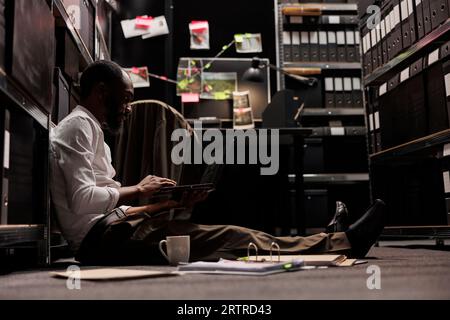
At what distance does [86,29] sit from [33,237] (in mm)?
1321

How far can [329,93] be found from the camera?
14.5ft

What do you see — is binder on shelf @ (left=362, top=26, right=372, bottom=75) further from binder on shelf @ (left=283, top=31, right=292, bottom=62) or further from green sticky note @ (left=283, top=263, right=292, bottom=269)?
green sticky note @ (left=283, top=263, right=292, bottom=269)

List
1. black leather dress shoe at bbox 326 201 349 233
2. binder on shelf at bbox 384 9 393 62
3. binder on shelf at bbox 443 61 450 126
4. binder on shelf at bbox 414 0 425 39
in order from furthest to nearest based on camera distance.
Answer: binder on shelf at bbox 384 9 393 62, binder on shelf at bbox 414 0 425 39, binder on shelf at bbox 443 61 450 126, black leather dress shoe at bbox 326 201 349 233

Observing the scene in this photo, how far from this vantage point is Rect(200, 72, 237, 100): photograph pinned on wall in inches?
173

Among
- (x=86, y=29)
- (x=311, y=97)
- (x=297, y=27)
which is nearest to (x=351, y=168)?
(x=311, y=97)

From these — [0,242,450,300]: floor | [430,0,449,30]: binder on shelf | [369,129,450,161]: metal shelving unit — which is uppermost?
[430,0,449,30]: binder on shelf

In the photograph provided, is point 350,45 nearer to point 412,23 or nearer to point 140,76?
point 412,23

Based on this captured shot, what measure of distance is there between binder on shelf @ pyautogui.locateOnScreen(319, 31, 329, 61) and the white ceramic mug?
10.6 feet

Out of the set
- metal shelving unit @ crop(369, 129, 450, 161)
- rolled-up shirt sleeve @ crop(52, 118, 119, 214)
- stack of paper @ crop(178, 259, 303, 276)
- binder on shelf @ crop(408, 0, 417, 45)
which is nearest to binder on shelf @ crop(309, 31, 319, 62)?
metal shelving unit @ crop(369, 129, 450, 161)

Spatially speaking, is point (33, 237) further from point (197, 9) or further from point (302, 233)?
point (197, 9)

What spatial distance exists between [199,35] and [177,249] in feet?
10.9

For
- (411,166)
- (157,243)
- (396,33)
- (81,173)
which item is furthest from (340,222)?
(396,33)

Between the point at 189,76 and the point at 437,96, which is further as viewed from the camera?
the point at 189,76

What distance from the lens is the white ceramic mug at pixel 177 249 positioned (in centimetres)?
153
